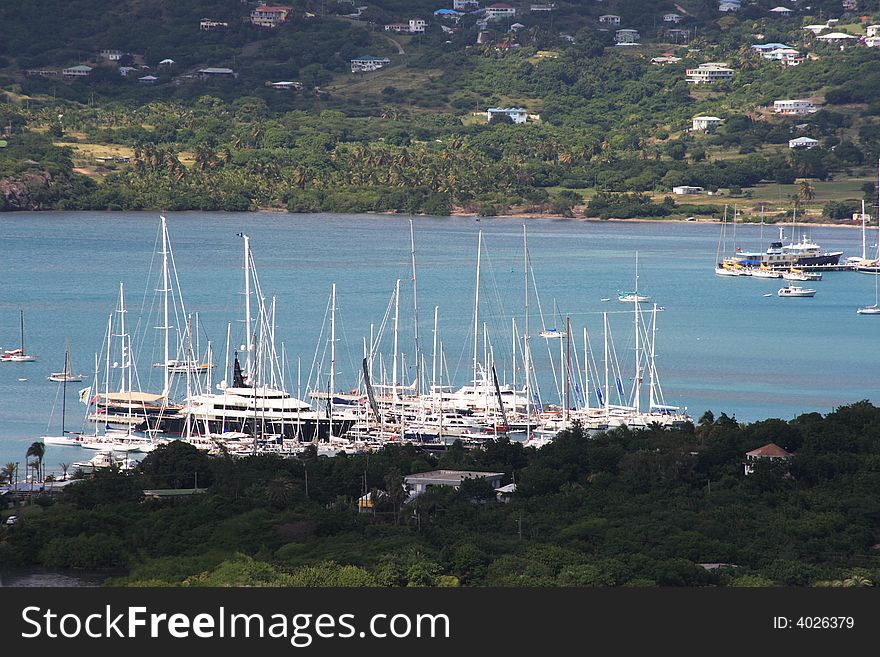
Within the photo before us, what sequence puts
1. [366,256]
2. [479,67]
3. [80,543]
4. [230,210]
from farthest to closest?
[479,67], [230,210], [366,256], [80,543]

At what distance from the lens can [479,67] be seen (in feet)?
479

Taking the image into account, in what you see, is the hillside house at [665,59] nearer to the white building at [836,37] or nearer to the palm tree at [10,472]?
the white building at [836,37]

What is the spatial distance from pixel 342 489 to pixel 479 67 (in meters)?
119

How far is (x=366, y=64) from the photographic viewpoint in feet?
488

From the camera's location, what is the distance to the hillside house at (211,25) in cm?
16000

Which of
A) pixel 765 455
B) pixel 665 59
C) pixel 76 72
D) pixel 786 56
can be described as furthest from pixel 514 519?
pixel 665 59

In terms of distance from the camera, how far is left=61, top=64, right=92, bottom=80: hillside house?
140 metres

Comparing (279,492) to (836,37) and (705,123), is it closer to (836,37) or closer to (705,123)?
(705,123)

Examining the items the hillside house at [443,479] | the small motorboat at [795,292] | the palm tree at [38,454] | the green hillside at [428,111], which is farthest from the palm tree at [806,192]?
the palm tree at [38,454]

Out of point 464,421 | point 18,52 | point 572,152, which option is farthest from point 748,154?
point 464,421

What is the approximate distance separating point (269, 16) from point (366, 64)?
17.7m

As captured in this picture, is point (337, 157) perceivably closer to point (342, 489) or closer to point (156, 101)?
point (156, 101)

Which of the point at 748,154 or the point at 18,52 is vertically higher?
the point at 18,52

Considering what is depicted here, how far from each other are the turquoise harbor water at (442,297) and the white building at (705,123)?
19603mm
